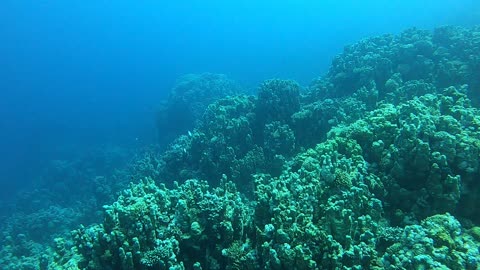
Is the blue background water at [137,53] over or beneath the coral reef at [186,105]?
over

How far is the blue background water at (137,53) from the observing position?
143ft

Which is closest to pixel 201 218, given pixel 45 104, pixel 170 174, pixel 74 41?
pixel 170 174

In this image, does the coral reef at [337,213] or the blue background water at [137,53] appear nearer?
the coral reef at [337,213]

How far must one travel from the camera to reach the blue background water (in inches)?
1714

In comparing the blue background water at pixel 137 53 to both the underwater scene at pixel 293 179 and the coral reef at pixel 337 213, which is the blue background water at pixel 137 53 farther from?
the coral reef at pixel 337 213

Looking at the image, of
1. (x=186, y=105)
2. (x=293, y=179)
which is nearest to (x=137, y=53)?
(x=186, y=105)

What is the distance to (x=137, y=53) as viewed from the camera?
109 m

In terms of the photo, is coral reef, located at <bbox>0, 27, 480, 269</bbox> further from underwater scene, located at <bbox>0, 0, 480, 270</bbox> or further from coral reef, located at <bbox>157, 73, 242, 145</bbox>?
coral reef, located at <bbox>157, 73, 242, 145</bbox>

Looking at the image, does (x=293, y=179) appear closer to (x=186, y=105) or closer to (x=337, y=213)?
(x=337, y=213)

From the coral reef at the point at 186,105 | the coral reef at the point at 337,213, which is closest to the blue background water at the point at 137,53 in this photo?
the coral reef at the point at 186,105

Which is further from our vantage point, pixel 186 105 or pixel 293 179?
pixel 186 105

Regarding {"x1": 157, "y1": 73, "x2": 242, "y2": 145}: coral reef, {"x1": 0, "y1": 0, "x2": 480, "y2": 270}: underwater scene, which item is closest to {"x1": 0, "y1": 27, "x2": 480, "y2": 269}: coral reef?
{"x1": 0, "y1": 0, "x2": 480, "y2": 270}: underwater scene

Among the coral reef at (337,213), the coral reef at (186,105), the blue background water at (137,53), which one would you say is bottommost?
the coral reef at (337,213)

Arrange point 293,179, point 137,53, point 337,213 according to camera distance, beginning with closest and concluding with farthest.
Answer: point 337,213 < point 293,179 < point 137,53
